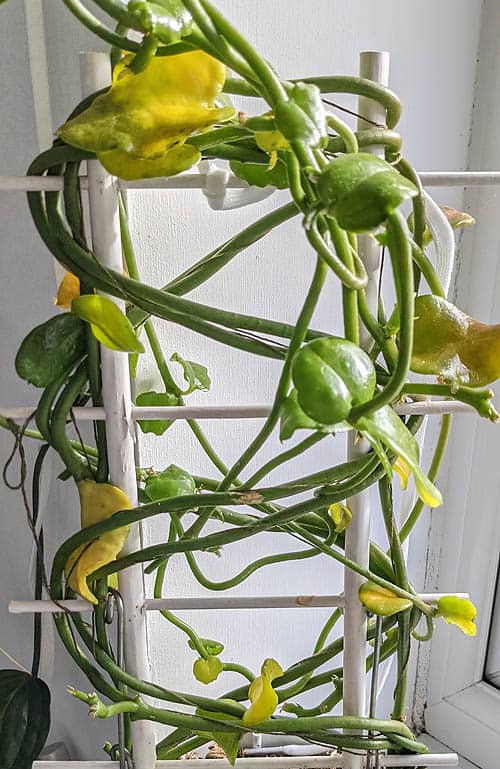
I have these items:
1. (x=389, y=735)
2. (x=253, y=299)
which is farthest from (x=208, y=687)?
(x=253, y=299)

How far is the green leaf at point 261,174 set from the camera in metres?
0.44

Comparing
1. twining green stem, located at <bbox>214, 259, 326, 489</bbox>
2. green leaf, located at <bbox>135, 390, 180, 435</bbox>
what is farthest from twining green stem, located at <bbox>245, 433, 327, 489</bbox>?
green leaf, located at <bbox>135, 390, 180, 435</bbox>

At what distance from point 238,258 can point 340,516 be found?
21 centimetres

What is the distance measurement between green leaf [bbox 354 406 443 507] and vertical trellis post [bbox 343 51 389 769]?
0.10 meters

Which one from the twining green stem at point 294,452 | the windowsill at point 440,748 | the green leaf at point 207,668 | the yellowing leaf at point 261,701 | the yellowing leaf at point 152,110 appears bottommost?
the windowsill at point 440,748

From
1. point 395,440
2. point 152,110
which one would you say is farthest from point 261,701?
point 152,110

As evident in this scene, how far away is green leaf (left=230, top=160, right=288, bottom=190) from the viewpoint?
0.44 metres

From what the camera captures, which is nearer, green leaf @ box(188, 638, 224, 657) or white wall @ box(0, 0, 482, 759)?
white wall @ box(0, 0, 482, 759)

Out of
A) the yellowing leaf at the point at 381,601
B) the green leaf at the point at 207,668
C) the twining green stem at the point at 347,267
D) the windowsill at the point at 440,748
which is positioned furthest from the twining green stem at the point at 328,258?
the windowsill at the point at 440,748

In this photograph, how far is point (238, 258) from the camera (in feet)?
2.07

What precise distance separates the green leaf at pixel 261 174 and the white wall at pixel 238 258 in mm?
152

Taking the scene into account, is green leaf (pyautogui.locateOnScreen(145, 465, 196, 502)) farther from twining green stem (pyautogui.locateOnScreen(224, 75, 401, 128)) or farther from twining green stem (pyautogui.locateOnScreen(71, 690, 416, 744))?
twining green stem (pyautogui.locateOnScreen(224, 75, 401, 128))

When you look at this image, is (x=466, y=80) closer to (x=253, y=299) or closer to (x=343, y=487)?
(x=253, y=299)

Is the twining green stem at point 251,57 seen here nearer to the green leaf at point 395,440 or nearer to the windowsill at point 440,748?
the green leaf at point 395,440
